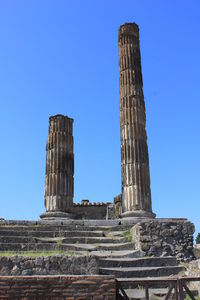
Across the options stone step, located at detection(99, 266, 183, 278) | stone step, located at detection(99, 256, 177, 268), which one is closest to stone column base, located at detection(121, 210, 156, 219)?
stone step, located at detection(99, 256, 177, 268)

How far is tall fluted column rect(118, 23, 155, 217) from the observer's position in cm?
1241

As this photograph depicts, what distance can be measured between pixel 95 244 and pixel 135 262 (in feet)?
5.14

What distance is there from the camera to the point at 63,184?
14.1 metres

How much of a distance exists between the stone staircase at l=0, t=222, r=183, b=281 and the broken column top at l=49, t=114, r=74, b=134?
4.97m

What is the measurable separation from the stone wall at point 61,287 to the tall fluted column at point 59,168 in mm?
8707

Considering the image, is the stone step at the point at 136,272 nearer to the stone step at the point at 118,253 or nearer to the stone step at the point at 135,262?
the stone step at the point at 135,262

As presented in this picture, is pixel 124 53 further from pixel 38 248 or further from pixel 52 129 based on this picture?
pixel 38 248

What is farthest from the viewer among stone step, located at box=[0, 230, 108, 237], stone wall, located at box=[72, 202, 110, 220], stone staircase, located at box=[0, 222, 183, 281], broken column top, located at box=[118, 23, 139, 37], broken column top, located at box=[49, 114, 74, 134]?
stone wall, located at box=[72, 202, 110, 220]

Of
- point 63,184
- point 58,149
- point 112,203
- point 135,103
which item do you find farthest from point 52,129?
point 112,203

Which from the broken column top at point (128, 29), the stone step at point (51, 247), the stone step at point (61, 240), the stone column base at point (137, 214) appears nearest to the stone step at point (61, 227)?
the stone step at point (61, 240)

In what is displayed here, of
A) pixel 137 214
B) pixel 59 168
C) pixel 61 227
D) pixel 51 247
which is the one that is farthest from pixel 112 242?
pixel 59 168

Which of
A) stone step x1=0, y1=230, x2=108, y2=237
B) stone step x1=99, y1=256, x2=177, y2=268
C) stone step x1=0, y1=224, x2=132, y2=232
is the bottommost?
stone step x1=99, y1=256, x2=177, y2=268

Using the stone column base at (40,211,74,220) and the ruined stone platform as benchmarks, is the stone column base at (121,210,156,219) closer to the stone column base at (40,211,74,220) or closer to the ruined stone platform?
the ruined stone platform

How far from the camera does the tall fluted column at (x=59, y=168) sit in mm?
13734
